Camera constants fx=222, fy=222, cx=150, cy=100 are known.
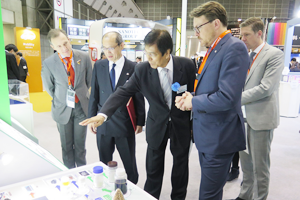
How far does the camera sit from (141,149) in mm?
3482

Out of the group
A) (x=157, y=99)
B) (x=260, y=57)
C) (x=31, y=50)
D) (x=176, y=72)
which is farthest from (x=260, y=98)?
(x=31, y=50)

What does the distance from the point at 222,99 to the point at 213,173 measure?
0.48 metres

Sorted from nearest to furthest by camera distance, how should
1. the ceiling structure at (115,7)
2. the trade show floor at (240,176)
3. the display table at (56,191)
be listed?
the display table at (56,191) < the trade show floor at (240,176) < the ceiling structure at (115,7)

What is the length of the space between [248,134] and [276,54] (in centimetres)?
68

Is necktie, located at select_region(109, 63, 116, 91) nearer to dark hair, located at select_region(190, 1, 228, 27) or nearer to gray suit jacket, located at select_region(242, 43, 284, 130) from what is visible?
dark hair, located at select_region(190, 1, 228, 27)

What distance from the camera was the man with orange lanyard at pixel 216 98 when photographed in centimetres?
115

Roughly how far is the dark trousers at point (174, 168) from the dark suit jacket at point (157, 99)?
0.20 feet

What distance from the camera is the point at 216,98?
1158 millimetres

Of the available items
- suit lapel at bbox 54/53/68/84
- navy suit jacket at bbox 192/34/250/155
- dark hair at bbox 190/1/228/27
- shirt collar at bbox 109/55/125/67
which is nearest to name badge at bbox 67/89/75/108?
suit lapel at bbox 54/53/68/84

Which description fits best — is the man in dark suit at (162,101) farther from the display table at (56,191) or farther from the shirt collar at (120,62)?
the display table at (56,191)

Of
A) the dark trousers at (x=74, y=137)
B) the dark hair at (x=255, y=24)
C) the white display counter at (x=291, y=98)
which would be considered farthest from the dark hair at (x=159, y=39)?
the white display counter at (x=291, y=98)

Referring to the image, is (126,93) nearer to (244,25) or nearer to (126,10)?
(244,25)

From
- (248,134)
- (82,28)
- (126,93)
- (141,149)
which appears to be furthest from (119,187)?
(82,28)

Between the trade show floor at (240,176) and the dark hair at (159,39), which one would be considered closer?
the dark hair at (159,39)
